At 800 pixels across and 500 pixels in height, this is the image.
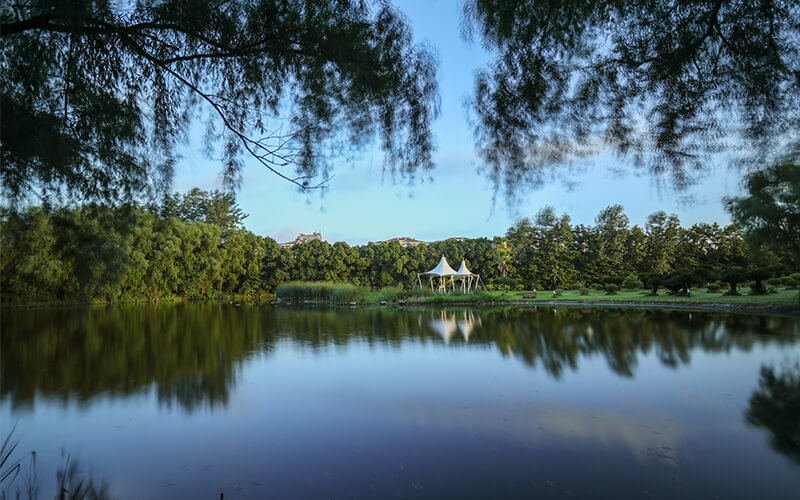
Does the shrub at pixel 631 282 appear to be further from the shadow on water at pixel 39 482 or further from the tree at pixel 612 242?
the shadow on water at pixel 39 482

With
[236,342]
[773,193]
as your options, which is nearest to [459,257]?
[236,342]

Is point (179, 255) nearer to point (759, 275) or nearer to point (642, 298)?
point (642, 298)

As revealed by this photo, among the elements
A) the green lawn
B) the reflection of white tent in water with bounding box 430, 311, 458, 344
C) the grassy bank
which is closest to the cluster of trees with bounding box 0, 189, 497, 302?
the grassy bank

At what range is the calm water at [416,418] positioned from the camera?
268cm

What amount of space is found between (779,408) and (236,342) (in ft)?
28.0

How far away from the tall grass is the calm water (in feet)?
47.8

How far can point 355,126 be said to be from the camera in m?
2.39

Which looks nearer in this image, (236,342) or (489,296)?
(236,342)

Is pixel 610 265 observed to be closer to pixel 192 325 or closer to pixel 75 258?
pixel 192 325

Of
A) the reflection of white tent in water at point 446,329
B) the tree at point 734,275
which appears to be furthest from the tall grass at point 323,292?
the tree at point 734,275

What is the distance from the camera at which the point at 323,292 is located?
24.5 metres

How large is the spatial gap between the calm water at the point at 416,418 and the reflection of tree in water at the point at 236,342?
6cm

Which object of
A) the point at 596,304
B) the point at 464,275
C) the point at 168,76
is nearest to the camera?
the point at 168,76

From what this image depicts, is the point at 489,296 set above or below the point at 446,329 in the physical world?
above
